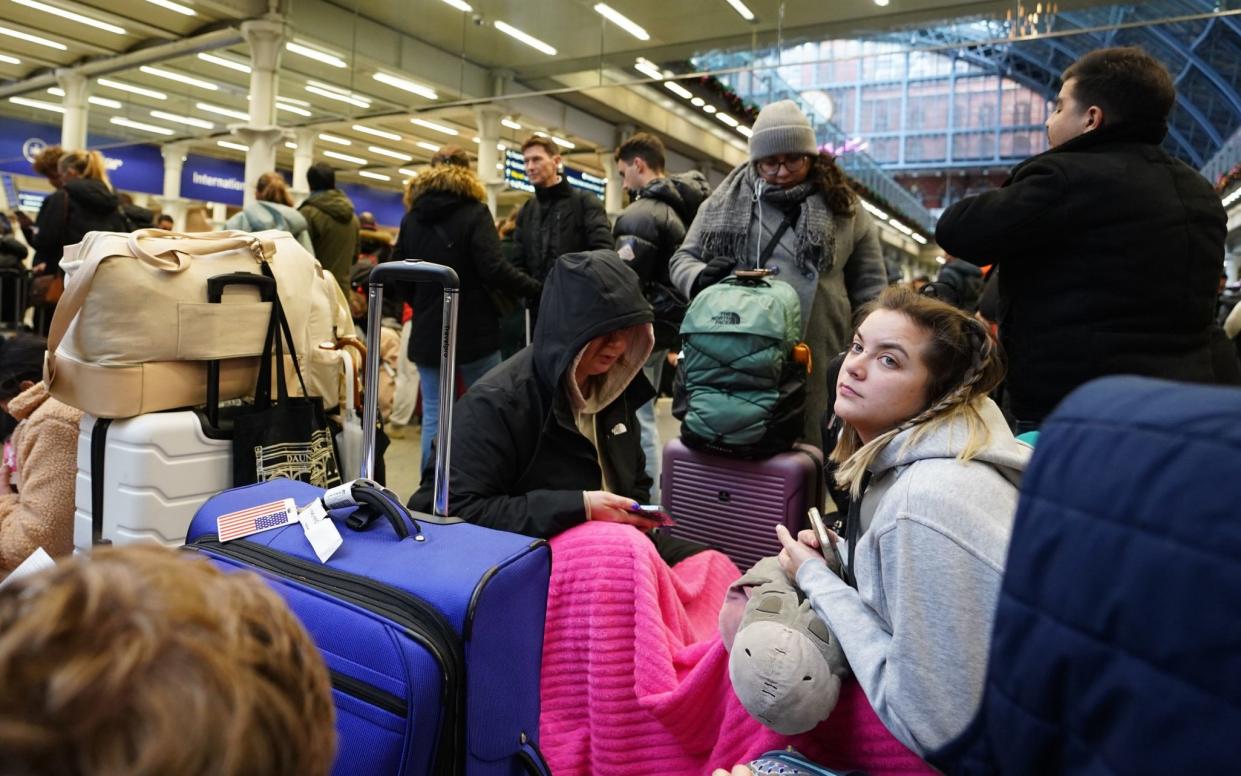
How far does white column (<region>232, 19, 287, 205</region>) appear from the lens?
37.4 ft

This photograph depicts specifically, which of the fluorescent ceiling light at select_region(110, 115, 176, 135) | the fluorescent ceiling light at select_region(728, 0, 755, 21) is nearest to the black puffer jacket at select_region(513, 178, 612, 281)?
the fluorescent ceiling light at select_region(728, 0, 755, 21)

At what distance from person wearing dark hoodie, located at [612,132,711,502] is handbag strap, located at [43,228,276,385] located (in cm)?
189

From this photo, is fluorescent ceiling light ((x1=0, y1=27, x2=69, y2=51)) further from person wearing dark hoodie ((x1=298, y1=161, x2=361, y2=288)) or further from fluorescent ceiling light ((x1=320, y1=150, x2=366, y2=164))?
person wearing dark hoodie ((x1=298, y1=161, x2=361, y2=288))

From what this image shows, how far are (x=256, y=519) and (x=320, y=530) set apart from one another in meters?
0.17

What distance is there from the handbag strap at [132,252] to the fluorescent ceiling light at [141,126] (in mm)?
18201

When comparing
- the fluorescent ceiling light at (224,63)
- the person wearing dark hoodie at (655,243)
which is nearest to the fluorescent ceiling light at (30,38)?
the fluorescent ceiling light at (224,63)

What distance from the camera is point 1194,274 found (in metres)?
2.25

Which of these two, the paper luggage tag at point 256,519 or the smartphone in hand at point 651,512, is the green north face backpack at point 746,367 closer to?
the smartphone in hand at point 651,512

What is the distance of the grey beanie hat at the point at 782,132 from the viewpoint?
304 cm

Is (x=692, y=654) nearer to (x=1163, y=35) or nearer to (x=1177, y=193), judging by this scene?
(x=1177, y=193)

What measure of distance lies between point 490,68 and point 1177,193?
32.1 feet

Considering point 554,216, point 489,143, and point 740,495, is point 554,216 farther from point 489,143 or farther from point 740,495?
point 489,143

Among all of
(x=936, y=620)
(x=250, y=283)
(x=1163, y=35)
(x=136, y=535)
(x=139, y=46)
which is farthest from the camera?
(x=139, y=46)

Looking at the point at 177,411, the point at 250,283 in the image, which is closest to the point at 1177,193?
the point at 250,283
